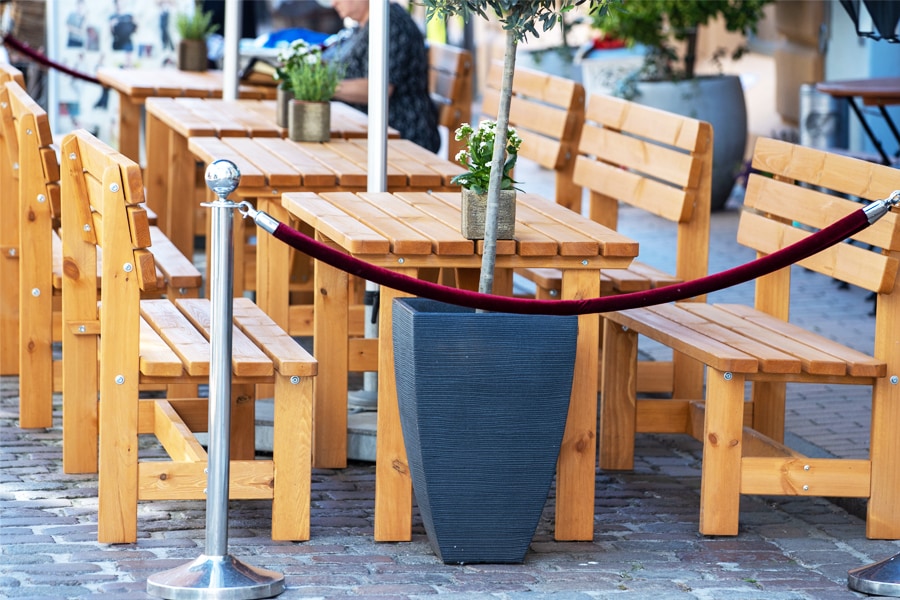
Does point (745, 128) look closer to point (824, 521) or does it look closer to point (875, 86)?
point (875, 86)

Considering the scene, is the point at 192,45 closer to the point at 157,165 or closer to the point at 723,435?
the point at 157,165

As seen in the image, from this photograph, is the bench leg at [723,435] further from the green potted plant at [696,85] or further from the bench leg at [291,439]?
the green potted plant at [696,85]

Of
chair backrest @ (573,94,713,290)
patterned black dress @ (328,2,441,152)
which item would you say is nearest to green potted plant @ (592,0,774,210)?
patterned black dress @ (328,2,441,152)

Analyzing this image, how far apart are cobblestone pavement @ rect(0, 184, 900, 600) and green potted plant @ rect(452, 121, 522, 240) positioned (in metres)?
0.90

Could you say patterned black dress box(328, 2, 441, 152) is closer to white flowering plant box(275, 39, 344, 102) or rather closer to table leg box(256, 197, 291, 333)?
white flowering plant box(275, 39, 344, 102)

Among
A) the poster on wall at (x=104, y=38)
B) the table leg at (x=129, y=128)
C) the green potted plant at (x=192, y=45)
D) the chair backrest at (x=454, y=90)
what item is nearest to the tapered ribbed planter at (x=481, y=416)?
the chair backrest at (x=454, y=90)

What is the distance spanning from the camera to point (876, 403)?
451 cm

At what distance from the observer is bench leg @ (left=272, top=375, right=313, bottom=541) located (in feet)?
14.0

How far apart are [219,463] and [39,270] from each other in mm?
1711

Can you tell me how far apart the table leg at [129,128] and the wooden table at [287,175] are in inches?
98.0

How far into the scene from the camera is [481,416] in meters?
4.09

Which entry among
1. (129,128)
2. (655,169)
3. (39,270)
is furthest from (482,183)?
(129,128)

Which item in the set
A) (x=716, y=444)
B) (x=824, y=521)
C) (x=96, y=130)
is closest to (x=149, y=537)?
(x=716, y=444)

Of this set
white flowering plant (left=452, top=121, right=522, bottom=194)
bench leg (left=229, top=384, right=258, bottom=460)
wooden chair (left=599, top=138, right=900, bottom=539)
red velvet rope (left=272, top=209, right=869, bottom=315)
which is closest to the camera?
red velvet rope (left=272, top=209, right=869, bottom=315)
